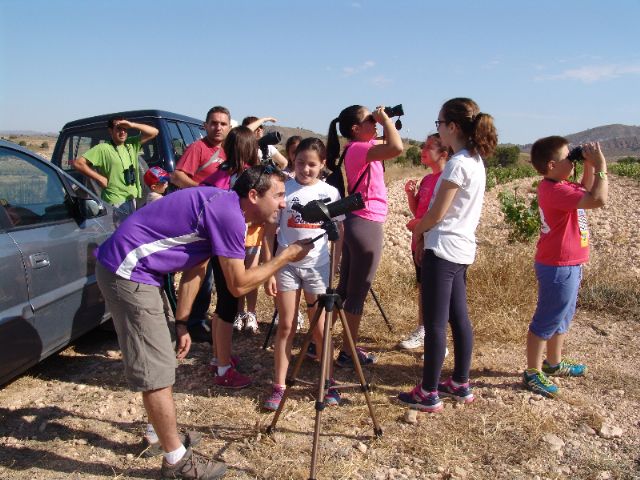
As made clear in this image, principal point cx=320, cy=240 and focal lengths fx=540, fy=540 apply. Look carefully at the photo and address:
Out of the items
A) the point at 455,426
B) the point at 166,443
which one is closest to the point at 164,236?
the point at 166,443

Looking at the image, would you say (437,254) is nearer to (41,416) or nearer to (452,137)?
(452,137)

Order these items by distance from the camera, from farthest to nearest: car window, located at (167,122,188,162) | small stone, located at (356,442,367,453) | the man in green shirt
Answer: car window, located at (167,122,188,162), the man in green shirt, small stone, located at (356,442,367,453)

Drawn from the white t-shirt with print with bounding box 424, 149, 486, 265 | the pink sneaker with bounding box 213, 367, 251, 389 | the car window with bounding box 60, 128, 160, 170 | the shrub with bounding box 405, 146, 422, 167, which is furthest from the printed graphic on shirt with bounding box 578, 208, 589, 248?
the shrub with bounding box 405, 146, 422, 167

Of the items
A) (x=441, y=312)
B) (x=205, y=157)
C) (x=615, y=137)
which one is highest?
(x=615, y=137)

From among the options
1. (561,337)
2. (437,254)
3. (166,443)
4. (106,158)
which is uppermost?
(106,158)

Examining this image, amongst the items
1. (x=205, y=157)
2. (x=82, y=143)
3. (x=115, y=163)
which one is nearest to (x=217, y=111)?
(x=205, y=157)

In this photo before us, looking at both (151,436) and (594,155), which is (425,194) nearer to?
(594,155)

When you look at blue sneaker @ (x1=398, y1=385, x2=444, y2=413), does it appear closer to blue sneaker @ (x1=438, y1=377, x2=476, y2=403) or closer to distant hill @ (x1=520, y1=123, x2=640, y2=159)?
blue sneaker @ (x1=438, y1=377, x2=476, y2=403)

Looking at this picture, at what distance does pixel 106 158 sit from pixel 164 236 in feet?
10.3

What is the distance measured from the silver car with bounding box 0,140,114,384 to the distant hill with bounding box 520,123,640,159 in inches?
3624

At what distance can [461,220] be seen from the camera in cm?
306

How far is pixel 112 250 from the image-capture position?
245cm

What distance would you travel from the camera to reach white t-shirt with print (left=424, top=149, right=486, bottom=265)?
3000 mm

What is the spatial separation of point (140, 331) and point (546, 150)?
262 cm
